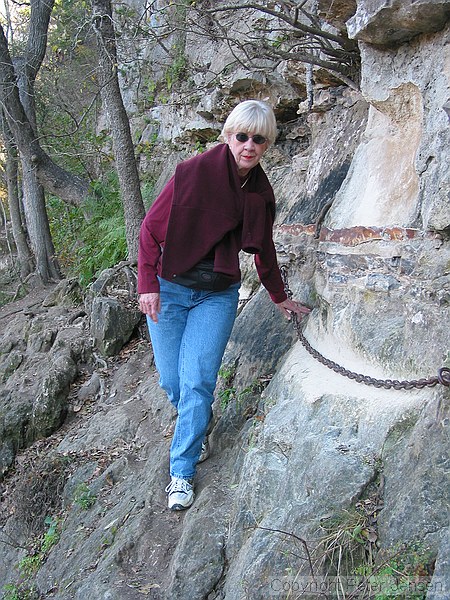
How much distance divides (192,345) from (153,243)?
730 millimetres

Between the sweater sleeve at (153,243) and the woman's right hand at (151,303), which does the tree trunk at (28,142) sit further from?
the woman's right hand at (151,303)

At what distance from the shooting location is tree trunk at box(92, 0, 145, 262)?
7.58 metres

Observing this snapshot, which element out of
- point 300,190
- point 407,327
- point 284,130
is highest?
point 284,130

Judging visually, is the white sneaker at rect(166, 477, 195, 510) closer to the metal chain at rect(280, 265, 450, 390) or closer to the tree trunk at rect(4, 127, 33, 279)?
the metal chain at rect(280, 265, 450, 390)

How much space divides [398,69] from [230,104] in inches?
180

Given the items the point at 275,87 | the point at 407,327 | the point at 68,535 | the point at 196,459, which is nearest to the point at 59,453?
the point at 68,535

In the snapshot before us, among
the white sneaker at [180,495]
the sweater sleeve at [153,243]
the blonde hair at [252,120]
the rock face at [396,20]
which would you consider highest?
the rock face at [396,20]

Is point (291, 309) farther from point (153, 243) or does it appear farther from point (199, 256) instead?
point (153, 243)

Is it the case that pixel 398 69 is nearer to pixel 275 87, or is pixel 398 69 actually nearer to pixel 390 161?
pixel 390 161

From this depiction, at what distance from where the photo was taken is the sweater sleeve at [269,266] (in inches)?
155

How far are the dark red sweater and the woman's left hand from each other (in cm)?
76

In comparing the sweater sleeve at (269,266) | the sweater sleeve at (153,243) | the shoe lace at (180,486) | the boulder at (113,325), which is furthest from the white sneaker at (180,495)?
the boulder at (113,325)

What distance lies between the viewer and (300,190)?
573 centimetres

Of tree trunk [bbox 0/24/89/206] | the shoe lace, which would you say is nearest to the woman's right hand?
the shoe lace
